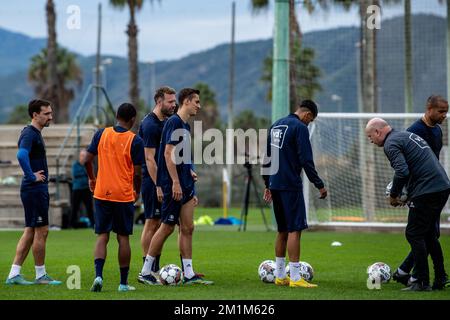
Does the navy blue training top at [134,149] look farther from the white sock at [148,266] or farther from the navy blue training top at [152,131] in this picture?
the white sock at [148,266]

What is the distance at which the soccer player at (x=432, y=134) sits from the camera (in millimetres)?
11328

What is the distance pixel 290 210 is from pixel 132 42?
30.5 meters

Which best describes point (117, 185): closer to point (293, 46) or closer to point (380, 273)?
point (380, 273)

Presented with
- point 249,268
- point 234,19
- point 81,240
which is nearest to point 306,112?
point 249,268

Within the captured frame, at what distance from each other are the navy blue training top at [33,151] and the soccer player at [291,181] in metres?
2.76

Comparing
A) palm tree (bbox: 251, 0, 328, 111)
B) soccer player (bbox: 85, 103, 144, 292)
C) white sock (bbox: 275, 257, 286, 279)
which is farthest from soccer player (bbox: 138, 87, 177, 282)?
palm tree (bbox: 251, 0, 328, 111)

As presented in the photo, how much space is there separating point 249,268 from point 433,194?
373 cm

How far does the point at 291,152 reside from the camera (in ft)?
38.4

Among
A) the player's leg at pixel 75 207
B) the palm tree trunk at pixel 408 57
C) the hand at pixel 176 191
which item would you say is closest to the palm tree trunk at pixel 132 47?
the palm tree trunk at pixel 408 57

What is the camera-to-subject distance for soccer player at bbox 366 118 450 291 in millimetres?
10930

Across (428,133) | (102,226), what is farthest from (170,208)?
(428,133)
